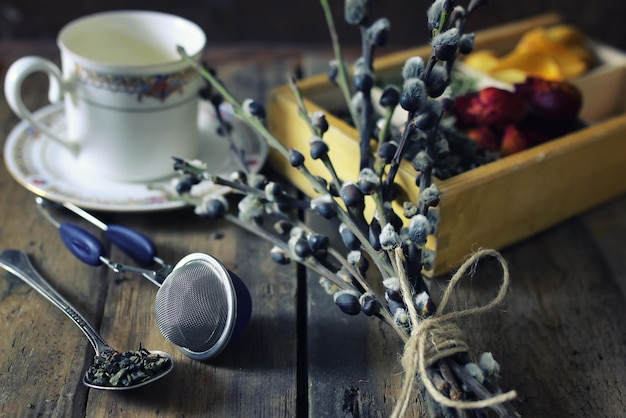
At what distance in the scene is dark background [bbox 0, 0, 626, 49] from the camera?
1.31 m

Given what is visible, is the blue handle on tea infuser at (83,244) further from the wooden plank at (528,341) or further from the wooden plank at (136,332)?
the wooden plank at (528,341)

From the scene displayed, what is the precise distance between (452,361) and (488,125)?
0.32 m

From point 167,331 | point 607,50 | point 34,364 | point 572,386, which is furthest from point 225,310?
point 607,50

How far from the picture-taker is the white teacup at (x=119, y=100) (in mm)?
729

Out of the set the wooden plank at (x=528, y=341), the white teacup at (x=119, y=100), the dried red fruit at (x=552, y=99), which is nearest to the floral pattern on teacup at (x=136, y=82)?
the white teacup at (x=119, y=100)

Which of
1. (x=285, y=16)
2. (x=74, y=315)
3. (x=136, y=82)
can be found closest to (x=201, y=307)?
(x=74, y=315)

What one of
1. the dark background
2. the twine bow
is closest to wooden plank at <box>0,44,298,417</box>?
the twine bow

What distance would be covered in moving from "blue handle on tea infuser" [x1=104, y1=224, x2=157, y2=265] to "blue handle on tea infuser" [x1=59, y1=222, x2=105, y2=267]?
16 millimetres

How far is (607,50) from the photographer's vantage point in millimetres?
979

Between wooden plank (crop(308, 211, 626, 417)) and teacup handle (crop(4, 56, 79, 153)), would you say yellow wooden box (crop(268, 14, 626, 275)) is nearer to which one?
wooden plank (crop(308, 211, 626, 417))

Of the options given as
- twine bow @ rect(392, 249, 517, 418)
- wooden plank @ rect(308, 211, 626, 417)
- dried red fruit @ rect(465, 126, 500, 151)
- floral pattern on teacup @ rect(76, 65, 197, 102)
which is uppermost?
floral pattern on teacup @ rect(76, 65, 197, 102)

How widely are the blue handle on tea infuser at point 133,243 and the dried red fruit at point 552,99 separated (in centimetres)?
42

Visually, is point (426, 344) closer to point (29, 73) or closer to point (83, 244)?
point (83, 244)

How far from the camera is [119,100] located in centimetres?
73
